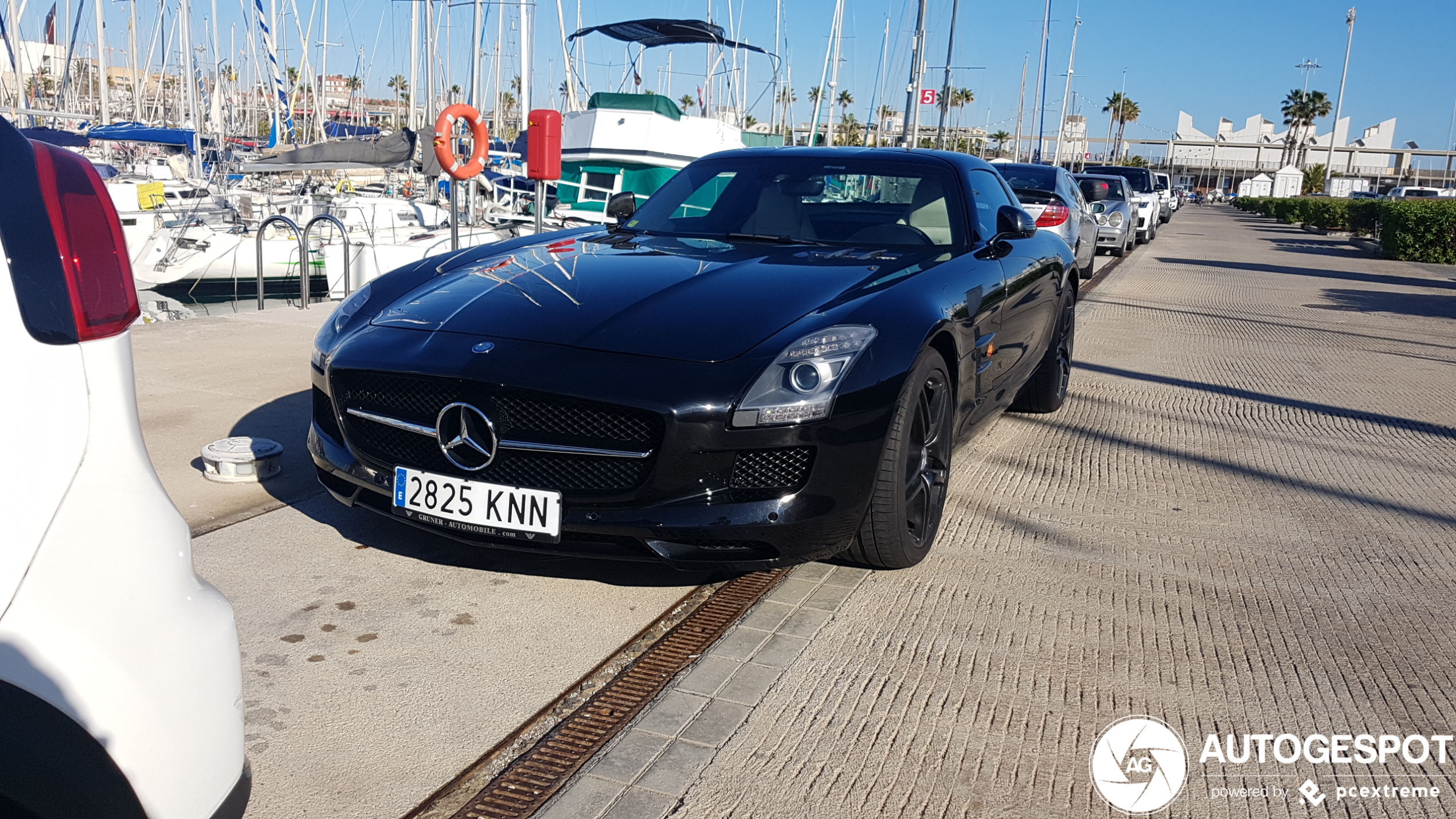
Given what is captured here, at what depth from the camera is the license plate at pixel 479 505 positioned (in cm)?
314

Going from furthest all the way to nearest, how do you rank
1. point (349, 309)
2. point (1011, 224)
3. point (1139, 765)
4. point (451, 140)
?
point (451, 140) → point (1011, 224) → point (349, 309) → point (1139, 765)

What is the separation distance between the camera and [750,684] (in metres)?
2.99

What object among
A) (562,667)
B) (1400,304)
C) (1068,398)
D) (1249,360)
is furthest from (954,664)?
(1400,304)

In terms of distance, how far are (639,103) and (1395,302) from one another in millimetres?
11868

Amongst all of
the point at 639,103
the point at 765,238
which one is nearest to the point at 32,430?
the point at 765,238

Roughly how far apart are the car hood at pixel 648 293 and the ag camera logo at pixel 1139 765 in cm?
142

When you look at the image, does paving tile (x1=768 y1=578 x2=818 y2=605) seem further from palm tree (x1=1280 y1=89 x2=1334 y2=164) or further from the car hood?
palm tree (x1=1280 y1=89 x2=1334 y2=164)

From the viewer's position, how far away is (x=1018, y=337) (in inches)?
202

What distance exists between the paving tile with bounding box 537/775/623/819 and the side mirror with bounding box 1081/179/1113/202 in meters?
13.9

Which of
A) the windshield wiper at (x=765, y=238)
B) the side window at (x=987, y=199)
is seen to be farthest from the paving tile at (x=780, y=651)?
the side window at (x=987, y=199)

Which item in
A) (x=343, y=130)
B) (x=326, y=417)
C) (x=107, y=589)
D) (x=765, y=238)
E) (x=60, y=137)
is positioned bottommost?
(x=326, y=417)

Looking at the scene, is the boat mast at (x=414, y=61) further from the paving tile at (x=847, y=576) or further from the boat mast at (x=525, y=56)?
the paving tile at (x=847, y=576)

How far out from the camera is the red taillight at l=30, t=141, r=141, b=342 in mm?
1563

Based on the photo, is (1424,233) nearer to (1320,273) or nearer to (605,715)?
(1320,273)
